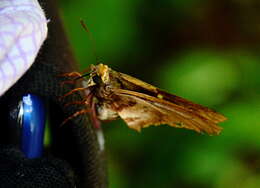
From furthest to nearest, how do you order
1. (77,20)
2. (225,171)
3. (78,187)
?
1. (77,20)
2. (225,171)
3. (78,187)

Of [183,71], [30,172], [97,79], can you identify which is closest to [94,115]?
[97,79]

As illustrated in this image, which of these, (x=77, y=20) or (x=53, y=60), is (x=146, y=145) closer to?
(x=77, y=20)

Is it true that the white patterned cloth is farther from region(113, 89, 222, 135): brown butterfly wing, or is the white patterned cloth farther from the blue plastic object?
region(113, 89, 222, 135): brown butterfly wing

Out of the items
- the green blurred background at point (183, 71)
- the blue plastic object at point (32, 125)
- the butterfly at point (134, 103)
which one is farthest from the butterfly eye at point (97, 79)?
the green blurred background at point (183, 71)

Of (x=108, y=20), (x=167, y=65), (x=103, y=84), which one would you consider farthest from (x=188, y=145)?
(x=103, y=84)

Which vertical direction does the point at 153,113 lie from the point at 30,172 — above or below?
above

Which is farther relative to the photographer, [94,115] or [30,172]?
[94,115]

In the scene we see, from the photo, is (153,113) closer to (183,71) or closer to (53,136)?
(53,136)
